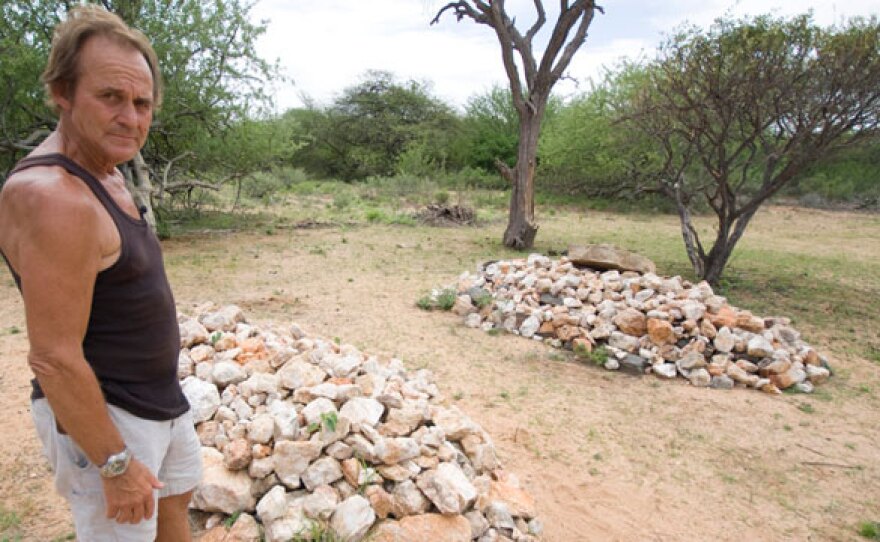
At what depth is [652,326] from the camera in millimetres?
4949

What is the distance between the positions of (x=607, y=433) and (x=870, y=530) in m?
1.38

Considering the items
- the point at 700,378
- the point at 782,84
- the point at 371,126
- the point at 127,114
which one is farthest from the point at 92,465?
the point at 371,126

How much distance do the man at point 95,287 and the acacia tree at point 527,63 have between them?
9.26 m

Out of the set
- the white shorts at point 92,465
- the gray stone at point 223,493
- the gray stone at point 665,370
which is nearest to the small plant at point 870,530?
the gray stone at point 665,370

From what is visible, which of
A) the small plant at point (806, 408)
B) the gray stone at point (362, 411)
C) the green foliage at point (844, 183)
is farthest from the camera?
the green foliage at point (844, 183)

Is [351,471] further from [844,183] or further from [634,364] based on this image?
[844,183]

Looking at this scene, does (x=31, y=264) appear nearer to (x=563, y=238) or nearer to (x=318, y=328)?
(x=318, y=328)

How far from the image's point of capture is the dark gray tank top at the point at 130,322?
4.13ft

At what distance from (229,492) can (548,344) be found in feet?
11.7

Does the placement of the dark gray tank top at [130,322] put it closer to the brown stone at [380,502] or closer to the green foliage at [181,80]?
the brown stone at [380,502]

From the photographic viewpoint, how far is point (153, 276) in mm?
1373

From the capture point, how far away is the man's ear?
126 centimetres

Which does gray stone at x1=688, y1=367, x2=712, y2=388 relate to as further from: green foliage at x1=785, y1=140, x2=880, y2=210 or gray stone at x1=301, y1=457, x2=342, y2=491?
green foliage at x1=785, y1=140, x2=880, y2=210

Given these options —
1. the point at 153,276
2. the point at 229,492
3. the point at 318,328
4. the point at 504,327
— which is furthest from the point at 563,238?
the point at 153,276
